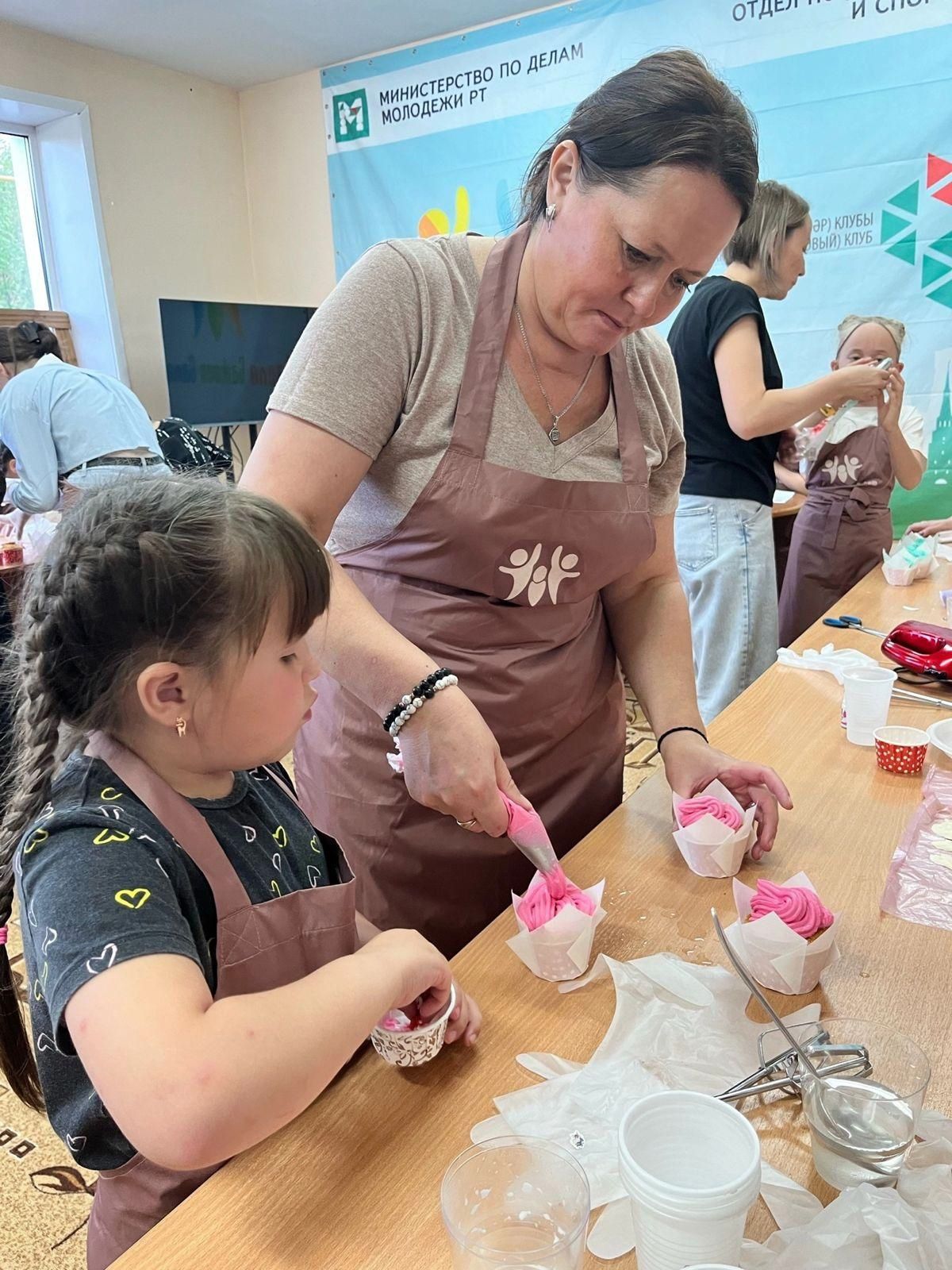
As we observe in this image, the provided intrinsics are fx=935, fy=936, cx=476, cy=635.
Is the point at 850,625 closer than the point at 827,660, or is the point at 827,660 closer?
the point at 827,660

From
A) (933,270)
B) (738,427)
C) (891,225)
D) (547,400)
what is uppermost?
(891,225)

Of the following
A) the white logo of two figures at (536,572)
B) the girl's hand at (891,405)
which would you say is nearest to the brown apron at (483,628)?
the white logo of two figures at (536,572)

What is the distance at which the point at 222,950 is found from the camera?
0.82 meters

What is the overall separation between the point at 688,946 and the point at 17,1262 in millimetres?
1360

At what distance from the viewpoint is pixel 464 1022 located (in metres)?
0.83

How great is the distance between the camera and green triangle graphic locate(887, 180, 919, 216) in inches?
150

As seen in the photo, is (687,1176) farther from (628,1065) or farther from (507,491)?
(507,491)

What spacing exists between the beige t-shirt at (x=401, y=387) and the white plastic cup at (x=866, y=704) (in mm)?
564

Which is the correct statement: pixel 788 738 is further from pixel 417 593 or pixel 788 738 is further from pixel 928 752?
pixel 417 593

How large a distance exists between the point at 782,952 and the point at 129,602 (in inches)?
26.8

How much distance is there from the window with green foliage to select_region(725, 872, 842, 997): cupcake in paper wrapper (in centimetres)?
531

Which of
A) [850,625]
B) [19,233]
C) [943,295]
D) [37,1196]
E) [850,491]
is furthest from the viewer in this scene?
[19,233]

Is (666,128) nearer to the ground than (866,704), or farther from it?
farther from it

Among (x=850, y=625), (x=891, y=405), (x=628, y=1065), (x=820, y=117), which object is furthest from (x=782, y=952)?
(x=820, y=117)
